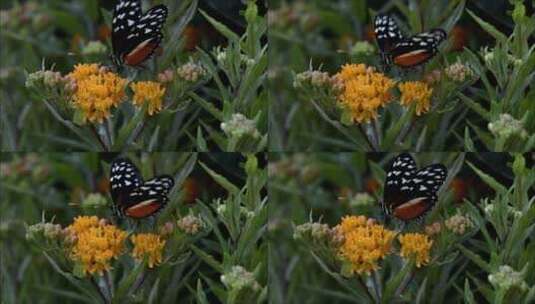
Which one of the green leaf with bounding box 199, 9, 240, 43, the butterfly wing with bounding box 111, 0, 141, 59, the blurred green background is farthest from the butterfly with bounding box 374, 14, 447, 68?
the butterfly wing with bounding box 111, 0, 141, 59

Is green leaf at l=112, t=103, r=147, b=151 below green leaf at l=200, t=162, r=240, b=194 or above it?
above

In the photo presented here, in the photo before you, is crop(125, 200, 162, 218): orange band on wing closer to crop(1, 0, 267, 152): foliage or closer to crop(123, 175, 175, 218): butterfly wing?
crop(123, 175, 175, 218): butterfly wing

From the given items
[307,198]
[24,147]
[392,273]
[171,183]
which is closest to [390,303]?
[392,273]

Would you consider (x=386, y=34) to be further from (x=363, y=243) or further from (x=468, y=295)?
(x=468, y=295)

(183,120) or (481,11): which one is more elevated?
(481,11)

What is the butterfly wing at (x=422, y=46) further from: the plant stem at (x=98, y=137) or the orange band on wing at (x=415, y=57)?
the plant stem at (x=98, y=137)

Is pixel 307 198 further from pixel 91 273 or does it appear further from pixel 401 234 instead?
pixel 91 273
